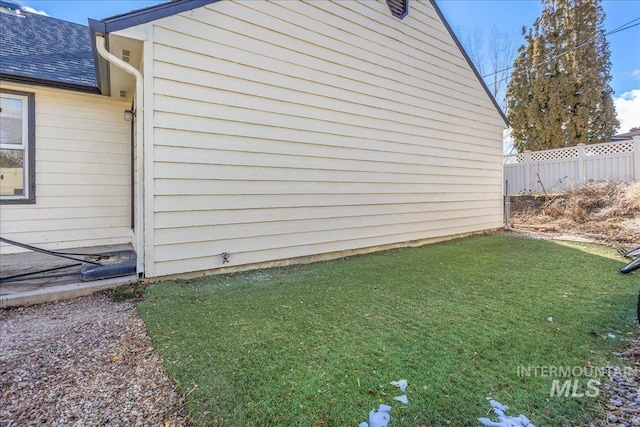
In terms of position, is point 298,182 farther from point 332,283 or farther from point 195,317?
point 195,317

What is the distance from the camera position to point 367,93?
220 inches

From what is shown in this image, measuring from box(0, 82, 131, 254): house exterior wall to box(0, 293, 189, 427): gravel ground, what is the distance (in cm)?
248

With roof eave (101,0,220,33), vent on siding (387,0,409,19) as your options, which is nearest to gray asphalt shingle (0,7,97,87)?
roof eave (101,0,220,33)

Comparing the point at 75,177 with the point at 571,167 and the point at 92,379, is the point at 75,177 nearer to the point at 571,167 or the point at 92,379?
the point at 92,379

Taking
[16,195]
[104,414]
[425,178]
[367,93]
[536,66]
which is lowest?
[104,414]

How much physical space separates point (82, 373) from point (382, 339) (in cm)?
203

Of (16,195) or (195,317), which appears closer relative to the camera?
(195,317)

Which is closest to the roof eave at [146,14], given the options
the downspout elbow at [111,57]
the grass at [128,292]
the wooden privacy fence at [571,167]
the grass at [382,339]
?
the downspout elbow at [111,57]

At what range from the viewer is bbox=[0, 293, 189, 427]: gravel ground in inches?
64.1

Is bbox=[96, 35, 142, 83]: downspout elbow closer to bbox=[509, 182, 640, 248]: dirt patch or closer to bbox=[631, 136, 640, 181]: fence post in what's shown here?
bbox=[509, 182, 640, 248]: dirt patch

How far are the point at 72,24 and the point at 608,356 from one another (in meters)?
10.4

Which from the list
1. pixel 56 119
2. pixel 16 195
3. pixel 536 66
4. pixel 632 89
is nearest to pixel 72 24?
pixel 56 119

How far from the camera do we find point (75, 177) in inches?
203

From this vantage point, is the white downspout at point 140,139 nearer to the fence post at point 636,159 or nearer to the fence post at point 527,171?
the fence post at point 636,159
